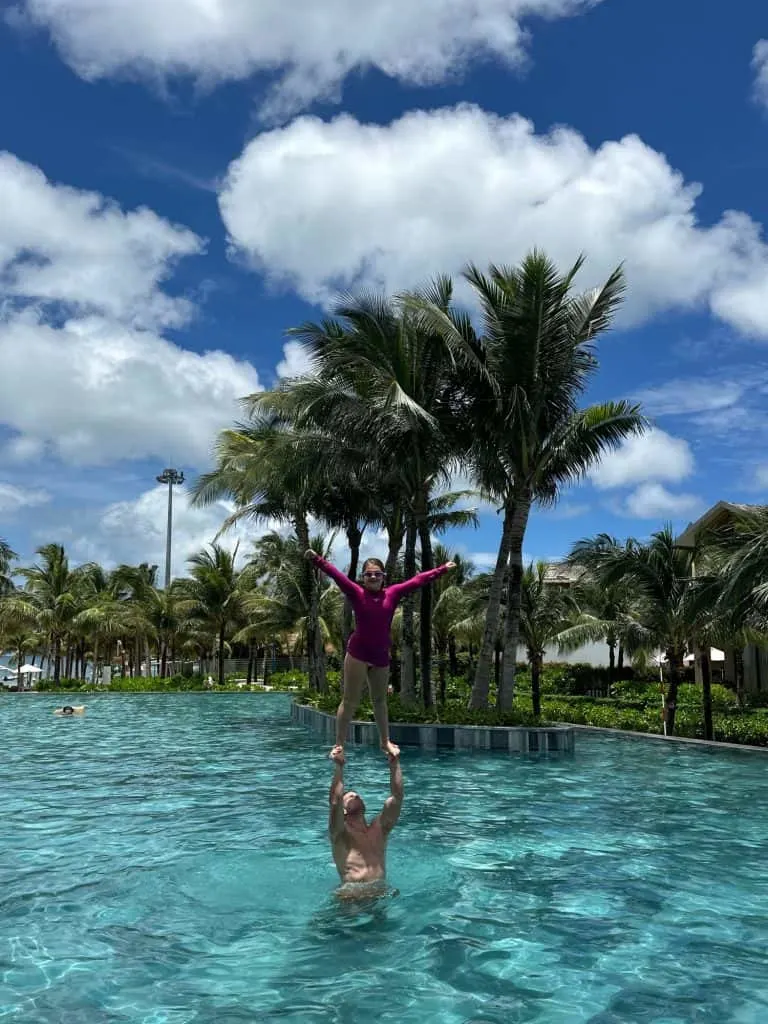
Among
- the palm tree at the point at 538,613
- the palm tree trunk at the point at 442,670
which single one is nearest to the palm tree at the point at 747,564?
the palm tree at the point at 538,613

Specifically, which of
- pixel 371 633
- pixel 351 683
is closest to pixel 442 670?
pixel 351 683

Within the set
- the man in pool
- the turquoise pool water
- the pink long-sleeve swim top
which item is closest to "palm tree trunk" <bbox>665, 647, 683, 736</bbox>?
the turquoise pool water

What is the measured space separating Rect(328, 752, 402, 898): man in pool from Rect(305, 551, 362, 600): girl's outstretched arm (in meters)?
1.21

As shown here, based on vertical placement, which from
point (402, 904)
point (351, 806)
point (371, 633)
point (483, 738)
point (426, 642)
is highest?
point (426, 642)

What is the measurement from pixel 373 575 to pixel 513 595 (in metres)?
11.7

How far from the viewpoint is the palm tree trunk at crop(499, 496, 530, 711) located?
691 inches

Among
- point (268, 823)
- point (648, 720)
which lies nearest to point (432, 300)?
point (648, 720)

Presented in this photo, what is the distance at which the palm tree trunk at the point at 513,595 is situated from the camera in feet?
57.6

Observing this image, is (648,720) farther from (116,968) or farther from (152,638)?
(152,638)

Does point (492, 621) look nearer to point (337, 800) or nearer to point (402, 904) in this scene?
point (402, 904)

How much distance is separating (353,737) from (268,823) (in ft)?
27.1

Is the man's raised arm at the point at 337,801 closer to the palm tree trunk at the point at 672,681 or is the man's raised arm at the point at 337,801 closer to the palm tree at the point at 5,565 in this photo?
the palm tree trunk at the point at 672,681

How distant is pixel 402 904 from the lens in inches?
251

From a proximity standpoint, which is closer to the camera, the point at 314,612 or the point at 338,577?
the point at 338,577
